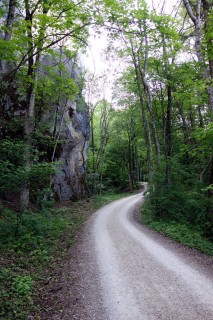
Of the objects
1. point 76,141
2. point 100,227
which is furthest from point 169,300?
point 76,141

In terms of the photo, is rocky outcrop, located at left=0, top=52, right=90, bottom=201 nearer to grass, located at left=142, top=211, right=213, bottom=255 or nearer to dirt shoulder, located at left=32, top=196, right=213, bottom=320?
dirt shoulder, located at left=32, top=196, right=213, bottom=320

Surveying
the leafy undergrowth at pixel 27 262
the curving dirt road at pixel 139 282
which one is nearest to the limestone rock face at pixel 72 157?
the leafy undergrowth at pixel 27 262

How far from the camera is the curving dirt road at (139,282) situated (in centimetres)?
418

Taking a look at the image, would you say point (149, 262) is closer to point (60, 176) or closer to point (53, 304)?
point (53, 304)

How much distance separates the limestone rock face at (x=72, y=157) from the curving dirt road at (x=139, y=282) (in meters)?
10.5

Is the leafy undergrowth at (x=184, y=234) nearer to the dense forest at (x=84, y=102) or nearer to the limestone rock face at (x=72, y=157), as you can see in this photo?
the dense forest at (x=84, y=102)

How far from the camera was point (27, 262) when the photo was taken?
6.34m

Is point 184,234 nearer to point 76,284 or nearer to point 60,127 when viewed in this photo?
point 76,284

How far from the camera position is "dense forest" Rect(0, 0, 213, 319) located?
764 centimetres

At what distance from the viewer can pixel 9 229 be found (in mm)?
7676

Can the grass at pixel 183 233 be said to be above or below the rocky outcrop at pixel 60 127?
below

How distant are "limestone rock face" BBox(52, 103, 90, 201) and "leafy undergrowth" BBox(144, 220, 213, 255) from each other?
359 inches

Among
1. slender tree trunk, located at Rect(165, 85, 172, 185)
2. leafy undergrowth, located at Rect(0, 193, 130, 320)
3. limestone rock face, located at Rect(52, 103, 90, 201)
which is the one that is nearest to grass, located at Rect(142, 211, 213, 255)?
slender tree trunk, located at Rect(165, 85, 172, 185)

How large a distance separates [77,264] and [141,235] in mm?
4140
